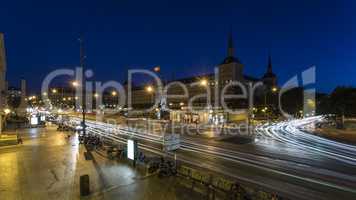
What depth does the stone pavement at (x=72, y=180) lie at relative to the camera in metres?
10.1

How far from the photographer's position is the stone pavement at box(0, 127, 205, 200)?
10.1m

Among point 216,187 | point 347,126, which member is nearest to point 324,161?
point 216,187

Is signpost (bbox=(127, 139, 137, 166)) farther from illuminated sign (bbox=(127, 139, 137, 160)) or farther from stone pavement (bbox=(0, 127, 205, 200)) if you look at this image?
stone pavement (bbox=(0, 127, 205, 200))

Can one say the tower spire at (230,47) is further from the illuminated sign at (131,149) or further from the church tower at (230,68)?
the illuminated sign at (131,149)

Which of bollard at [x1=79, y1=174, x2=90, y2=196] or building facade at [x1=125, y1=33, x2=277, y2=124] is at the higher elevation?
building facade at [x1=125, y1=33, x2=277, y2=124]

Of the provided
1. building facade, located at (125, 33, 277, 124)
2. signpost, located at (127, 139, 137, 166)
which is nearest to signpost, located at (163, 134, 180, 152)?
signpost, located at (127, 139, 137, 166)

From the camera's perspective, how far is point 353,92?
38.5 meters

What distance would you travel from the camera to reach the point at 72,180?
11977 mm

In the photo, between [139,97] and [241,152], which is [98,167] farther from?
[139,97]

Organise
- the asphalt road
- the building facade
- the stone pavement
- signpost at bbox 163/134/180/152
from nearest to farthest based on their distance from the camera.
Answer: the stone pavement
the asphalt road
signpost at bbox 163/134/180/152
the building facade

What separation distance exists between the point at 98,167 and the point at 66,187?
3.21m

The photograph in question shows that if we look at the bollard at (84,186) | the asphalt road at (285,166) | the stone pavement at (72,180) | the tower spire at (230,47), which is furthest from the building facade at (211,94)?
the bollard at (84,186)

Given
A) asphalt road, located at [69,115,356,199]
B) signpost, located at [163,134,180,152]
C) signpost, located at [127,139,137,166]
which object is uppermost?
signpost, located at [163,134,180,152]

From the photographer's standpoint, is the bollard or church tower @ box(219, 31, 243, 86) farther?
church tower @ box(219, 31, 243, 86)
